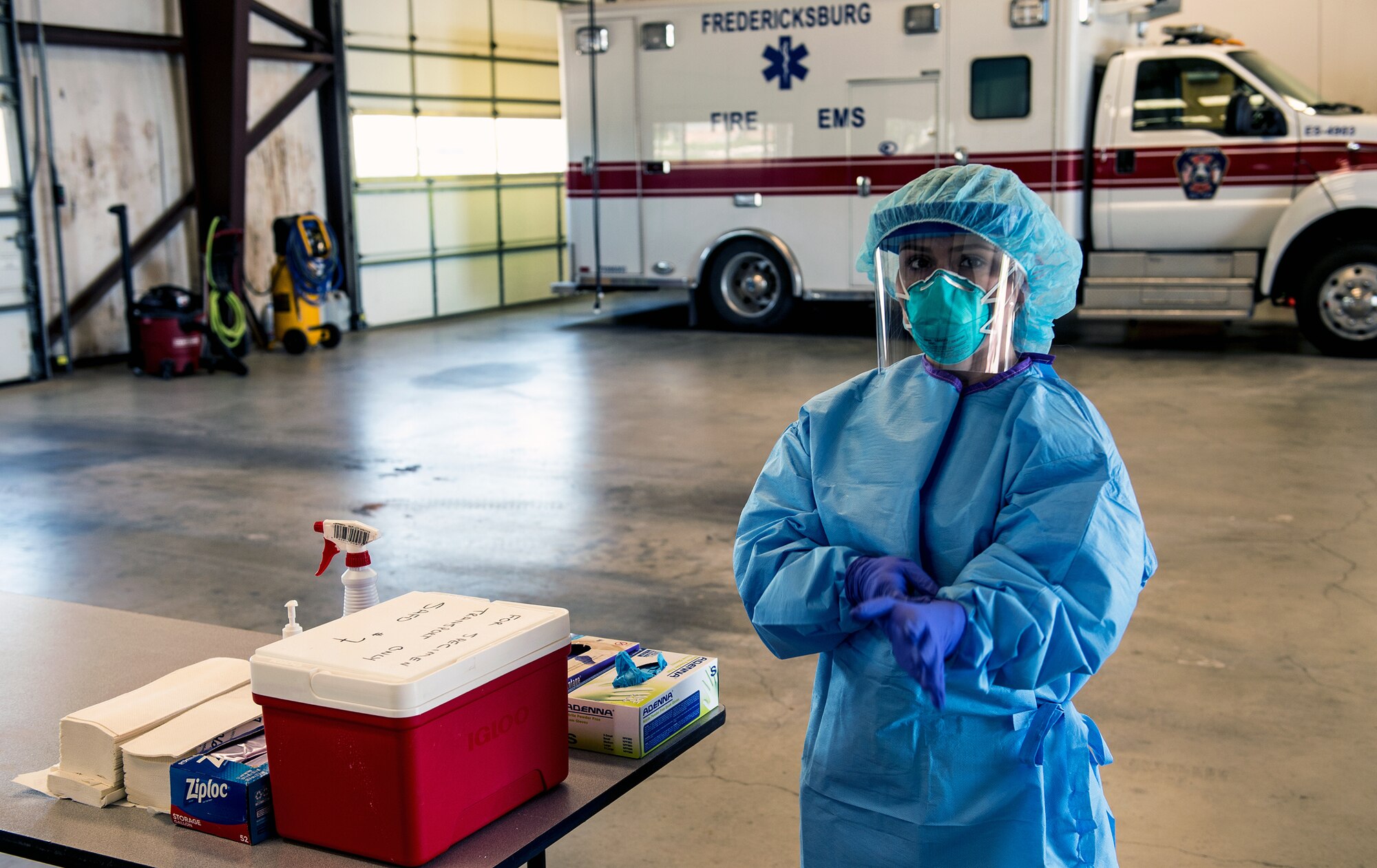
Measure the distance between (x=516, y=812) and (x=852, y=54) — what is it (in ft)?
35.1

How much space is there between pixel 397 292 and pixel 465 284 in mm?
1104

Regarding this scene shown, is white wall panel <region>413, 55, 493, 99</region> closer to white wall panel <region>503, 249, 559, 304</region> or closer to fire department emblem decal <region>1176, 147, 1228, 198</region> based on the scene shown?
white wall panel <region>503, 249, 559, 304</region>

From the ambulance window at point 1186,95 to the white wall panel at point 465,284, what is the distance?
8.02 meters

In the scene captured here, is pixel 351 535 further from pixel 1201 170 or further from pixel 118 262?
pixel 118 262

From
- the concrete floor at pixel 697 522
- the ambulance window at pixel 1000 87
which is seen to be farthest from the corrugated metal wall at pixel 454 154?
the ambulance window at pixel 1000 87

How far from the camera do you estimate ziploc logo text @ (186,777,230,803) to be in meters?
1.87

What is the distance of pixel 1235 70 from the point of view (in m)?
10.5

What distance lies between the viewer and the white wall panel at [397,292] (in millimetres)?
14445

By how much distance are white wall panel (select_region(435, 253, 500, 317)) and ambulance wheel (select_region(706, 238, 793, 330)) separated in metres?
3.80

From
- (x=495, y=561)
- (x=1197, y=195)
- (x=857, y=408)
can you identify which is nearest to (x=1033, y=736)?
(x=857, y=408)

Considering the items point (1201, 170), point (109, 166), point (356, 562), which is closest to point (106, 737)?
point (356, 562)

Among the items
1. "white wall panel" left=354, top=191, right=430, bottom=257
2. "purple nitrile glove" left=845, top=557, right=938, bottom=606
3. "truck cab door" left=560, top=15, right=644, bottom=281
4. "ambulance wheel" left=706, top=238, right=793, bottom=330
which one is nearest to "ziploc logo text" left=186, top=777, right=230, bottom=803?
"purple nitrile glove" left=845, top=557, right=938, bottom=606

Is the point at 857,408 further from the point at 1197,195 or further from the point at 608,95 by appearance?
the point at 608,95

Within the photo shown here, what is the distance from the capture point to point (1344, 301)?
10328 mm
